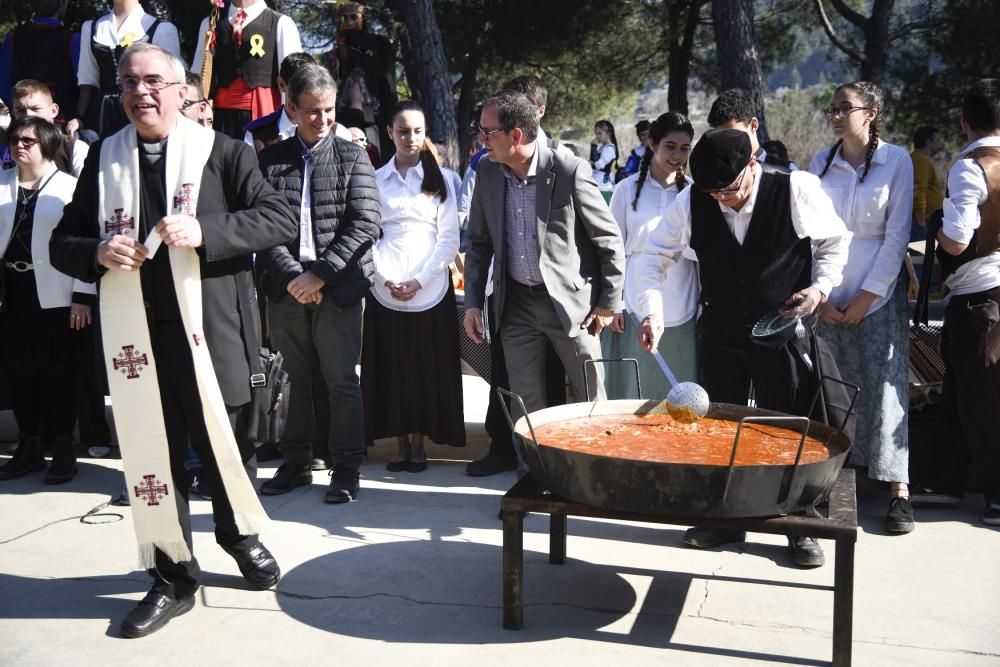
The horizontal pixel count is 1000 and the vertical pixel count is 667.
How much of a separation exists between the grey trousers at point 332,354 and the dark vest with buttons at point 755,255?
1.81 metres

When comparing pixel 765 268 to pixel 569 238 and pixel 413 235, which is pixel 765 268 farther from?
pixel 413 235

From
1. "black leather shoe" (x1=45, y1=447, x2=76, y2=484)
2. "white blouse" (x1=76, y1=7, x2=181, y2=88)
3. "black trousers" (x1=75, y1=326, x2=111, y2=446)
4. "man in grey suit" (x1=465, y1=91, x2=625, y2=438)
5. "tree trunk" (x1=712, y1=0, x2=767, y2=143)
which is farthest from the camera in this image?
"tree trunk" (x1=712, y1=0, x2=767, y2=143)

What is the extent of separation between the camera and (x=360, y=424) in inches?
205

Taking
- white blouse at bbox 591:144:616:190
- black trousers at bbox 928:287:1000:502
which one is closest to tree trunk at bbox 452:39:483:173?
white blouse at bbox 591:144:616:190

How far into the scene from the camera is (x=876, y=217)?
4.74m

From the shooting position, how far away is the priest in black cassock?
3.55m

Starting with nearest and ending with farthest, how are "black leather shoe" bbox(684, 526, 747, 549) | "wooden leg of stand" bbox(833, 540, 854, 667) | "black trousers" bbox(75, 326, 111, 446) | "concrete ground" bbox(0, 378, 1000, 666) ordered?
"wooden leg of stand" bbox(833, 540, 854, 667), "concrete ground" bbox(0, 378, 1000, 666), "black leather shoe" bbox(684, 526, 747, 549), "black trousers" bbox(75, 326, 111, 446)

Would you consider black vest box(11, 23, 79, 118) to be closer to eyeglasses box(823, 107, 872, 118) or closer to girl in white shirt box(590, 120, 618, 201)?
eyeglasses box(823, 107, 872, 118)

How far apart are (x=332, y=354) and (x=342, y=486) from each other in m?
0.66

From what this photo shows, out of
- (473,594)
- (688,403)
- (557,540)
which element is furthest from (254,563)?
(688,403)

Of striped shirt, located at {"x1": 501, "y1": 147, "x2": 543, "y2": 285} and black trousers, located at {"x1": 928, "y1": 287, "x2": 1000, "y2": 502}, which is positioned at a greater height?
striped shirt, located at {"x1": 501, "y1": 147, "x2": 543, "y2": 285}

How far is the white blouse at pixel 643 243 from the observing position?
5109 millimetres

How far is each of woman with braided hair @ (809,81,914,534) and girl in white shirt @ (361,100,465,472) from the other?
6.53ft

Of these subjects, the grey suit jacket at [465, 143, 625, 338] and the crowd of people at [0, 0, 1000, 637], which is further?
the grey suit jacket at [465, 143, 625, 338]
